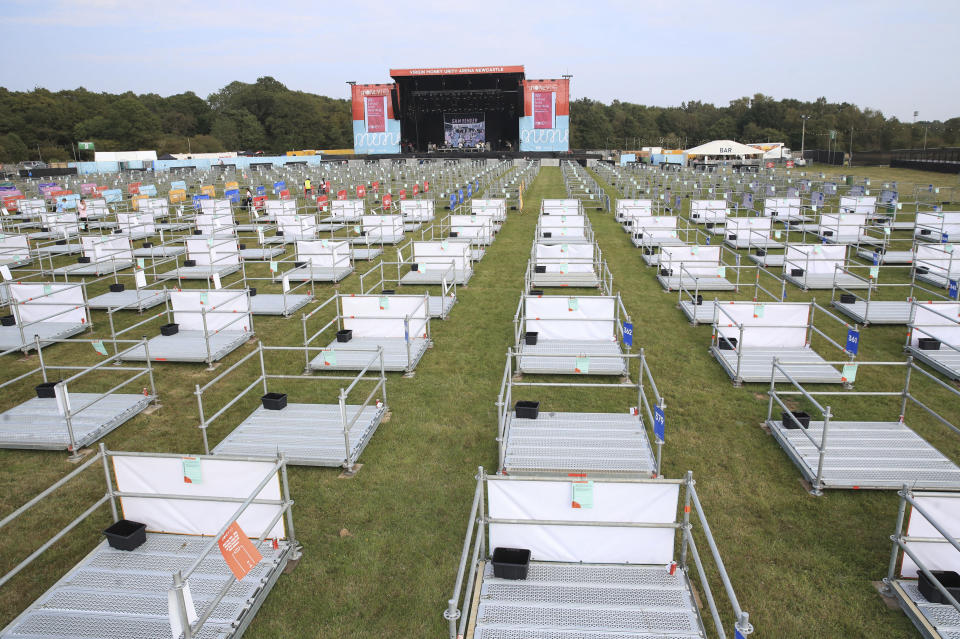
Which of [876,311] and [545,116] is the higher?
[545,116]

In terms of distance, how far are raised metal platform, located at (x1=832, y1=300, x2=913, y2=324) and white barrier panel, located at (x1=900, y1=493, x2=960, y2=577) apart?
9979 mm

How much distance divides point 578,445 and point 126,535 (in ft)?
18.8

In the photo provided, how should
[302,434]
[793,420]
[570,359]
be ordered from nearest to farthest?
[793,420], [302,434], [570,359]

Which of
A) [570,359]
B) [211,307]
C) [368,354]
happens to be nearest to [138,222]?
[211,307]

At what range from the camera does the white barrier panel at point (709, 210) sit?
2942 centimetres

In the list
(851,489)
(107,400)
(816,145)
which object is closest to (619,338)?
(851,489)

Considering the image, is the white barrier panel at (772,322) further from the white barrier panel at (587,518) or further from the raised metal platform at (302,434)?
the raised metal platform at (302,434)

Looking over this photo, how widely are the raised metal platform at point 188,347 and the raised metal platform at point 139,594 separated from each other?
257 inches

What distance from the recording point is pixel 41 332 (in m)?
14.7

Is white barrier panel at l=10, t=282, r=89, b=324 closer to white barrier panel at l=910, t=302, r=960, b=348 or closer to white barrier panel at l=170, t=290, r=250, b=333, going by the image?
white barrier panel at l=170, t=290, r=250, b=333

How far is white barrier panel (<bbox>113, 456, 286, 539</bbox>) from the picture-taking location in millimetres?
6656

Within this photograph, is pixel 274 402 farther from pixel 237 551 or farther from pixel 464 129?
pixel 464 129

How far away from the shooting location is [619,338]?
13641 millimetres

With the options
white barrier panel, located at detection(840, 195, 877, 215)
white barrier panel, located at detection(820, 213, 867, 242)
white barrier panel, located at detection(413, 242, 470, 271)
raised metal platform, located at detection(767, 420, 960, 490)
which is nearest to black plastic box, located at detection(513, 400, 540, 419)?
raised metal platform, located at detection(767, 420, 960, 490)
